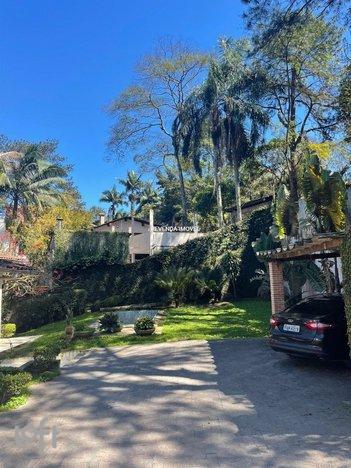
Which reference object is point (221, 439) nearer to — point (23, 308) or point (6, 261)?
point (6, 261)

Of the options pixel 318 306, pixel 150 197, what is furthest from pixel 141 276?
pixel 150 197

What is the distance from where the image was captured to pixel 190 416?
570 centimetres

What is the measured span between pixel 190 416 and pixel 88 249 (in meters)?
21.6

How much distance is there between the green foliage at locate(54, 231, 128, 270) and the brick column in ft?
51.7

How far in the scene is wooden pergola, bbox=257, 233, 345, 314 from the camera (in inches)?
293

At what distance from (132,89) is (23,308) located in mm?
21791

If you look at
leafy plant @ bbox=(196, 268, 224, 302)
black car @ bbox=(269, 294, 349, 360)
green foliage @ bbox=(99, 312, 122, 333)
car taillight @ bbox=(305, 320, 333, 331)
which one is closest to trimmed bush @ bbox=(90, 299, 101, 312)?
leafy plant @ bbox=(196, 268, 224, 302)

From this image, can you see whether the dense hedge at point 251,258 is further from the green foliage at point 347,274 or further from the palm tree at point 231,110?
the green foliage at point 347,274

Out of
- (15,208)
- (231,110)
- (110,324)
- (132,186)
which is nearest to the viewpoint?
(110,324)

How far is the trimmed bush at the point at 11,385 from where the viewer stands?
22.3ft

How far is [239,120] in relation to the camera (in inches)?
1010

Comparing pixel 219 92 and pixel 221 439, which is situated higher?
pixel 219 92

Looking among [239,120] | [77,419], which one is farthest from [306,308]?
[239,120]

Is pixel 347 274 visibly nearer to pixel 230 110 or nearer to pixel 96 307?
pixel 96 307
